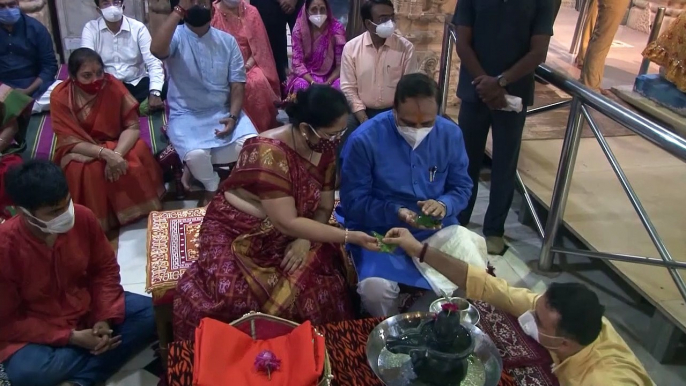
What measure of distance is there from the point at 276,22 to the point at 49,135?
6.18 ft

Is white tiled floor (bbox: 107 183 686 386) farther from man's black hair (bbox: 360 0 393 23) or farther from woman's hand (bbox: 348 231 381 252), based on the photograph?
man's black hair (bbox: 360 0 393 23)

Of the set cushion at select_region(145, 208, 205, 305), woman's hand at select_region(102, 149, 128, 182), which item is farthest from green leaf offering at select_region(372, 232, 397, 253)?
woman's hand at select_region(102, 149, 128, 182)

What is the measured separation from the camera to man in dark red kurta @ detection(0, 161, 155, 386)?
2002 millimetres

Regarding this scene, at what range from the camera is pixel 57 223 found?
2.04 meters

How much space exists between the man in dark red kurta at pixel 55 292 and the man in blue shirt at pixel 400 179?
976 millimetres

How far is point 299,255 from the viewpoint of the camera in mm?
2281

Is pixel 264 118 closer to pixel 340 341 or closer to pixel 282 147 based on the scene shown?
pixel 282 147

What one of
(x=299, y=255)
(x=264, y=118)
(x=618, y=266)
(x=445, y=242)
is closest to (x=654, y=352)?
(x=618, y=266)

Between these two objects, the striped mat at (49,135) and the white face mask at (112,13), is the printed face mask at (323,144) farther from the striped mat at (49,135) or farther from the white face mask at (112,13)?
the white face mask at (112,13)

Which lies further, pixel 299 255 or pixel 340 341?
pixel 299 255

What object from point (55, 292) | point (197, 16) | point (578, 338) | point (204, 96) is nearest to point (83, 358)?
point (55, 292)

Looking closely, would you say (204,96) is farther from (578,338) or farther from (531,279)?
(578,338)

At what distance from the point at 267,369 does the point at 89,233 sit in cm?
96

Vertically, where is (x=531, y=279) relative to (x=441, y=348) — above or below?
below
